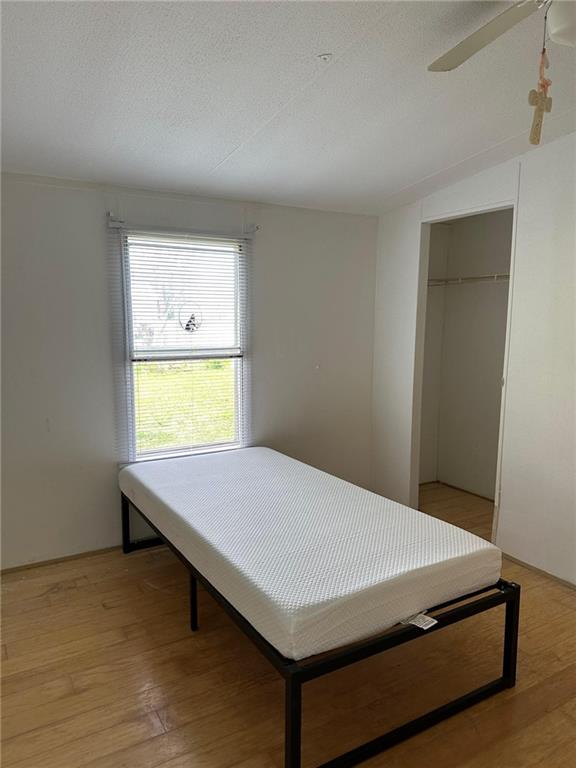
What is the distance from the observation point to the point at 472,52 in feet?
5.45

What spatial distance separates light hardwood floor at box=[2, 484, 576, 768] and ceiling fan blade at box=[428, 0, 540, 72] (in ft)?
7.62

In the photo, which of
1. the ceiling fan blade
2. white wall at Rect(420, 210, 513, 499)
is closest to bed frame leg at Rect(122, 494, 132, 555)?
white wall at Rect(420, 210, 513, 499)

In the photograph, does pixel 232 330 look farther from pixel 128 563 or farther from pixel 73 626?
pixel 73 626

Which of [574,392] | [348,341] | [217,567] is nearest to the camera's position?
[217,567]

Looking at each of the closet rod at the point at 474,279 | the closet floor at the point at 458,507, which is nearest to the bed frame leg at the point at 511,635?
the closet floor at the point at 458,507

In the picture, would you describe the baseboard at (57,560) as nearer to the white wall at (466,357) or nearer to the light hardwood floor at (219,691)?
the light hardwood floor at (219,691)

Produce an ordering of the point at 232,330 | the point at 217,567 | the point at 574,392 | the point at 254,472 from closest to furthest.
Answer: the point at 217,567 < the point at 574,392 < the point at 254,472 < the point at 232,330

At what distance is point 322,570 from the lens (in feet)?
6.28

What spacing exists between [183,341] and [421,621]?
222cm

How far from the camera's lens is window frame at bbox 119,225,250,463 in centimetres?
319

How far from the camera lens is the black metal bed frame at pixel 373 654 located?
5.25 ft

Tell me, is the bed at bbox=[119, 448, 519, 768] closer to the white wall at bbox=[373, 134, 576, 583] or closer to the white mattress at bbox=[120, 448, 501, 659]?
the white mattress at bbox=[120, 448, 501, 659]

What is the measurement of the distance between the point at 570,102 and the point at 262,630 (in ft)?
8.69

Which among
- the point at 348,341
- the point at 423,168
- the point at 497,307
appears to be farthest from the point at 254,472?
the point at 497,307
